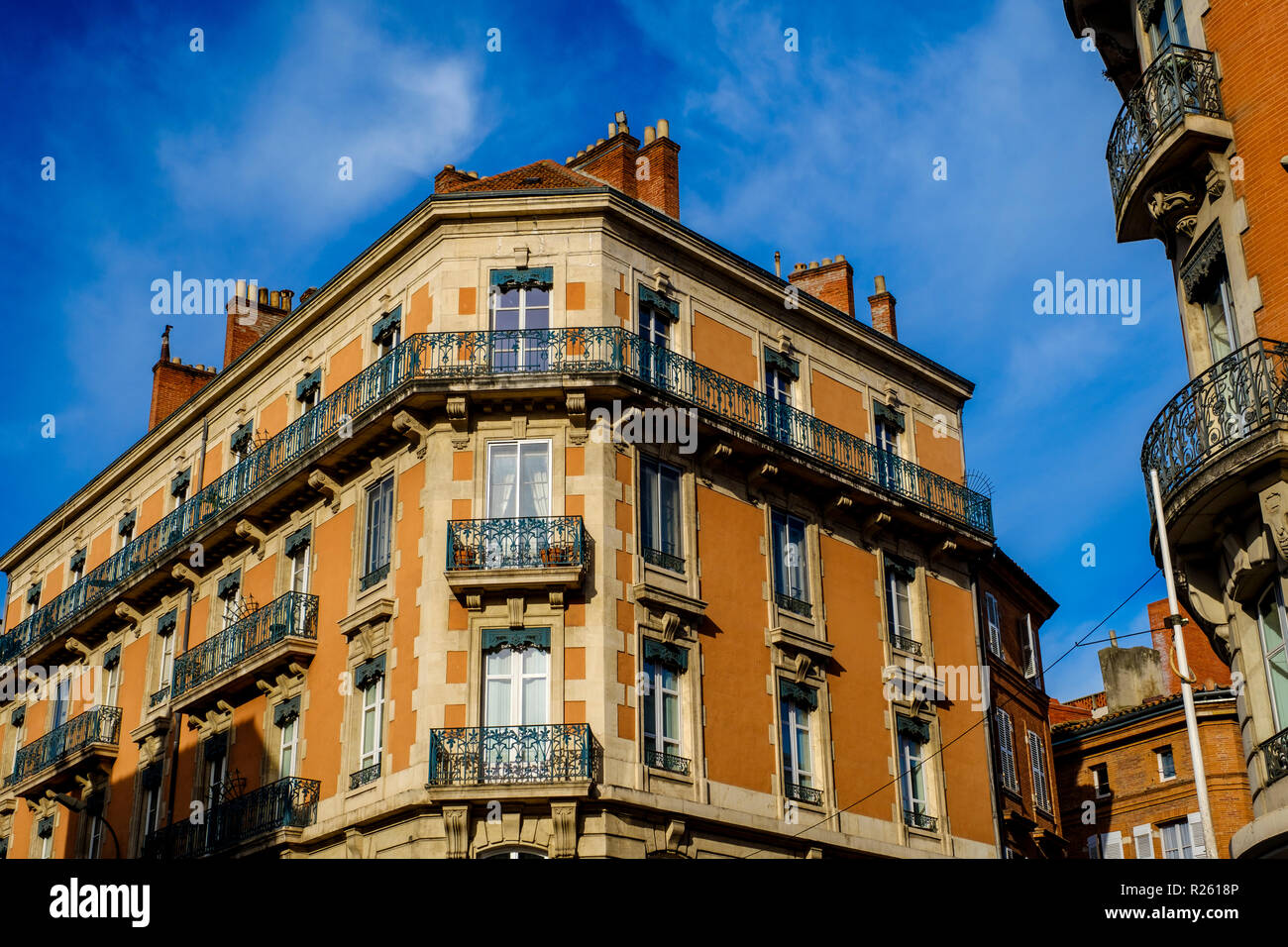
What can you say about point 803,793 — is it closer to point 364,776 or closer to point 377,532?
point 364,776

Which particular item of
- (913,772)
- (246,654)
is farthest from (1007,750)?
(246,654)

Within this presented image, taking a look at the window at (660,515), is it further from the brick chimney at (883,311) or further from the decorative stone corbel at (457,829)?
the brick chimney at (883,311)

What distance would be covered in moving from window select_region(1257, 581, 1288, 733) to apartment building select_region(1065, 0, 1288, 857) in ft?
0.06

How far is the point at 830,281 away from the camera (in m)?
33.2

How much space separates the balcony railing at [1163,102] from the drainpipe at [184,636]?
22.2 meters

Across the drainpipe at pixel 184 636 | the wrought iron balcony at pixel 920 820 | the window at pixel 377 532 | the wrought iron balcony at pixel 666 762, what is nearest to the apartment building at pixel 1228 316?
the wrought iron balcony at pixel 666 762

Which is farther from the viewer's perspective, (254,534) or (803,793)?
(254,534)

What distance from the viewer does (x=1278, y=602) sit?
1603 centimetres

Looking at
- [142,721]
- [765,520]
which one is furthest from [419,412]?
[142,721]

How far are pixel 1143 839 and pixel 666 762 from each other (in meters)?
22.4

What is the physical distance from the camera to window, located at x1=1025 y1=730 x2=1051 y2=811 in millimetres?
34875

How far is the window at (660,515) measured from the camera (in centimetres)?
2572

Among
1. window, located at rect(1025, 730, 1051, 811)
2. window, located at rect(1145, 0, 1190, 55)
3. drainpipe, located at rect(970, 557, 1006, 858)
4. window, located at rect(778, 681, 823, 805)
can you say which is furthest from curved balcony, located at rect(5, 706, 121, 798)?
window, located at rect(1145, 0, 1190, 55)
